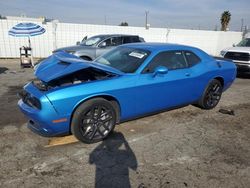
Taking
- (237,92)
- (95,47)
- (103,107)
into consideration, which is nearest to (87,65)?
(103,107)

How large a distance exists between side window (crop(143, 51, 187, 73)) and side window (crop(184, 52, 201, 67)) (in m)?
0.14

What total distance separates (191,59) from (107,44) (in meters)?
6.00

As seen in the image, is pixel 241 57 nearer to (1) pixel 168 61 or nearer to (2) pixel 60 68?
(1) pixel 168 61

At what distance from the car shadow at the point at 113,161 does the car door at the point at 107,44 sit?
6.53 metres

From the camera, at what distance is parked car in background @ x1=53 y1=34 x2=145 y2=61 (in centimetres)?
986

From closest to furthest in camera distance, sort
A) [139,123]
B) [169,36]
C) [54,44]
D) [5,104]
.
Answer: [139,123]
[5,104]
[54,44]
[169,36]

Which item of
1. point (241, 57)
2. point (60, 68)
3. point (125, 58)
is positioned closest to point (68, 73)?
point (60, 68)

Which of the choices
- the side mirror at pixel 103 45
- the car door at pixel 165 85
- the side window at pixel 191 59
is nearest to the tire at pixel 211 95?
the car door at pixel 165 85

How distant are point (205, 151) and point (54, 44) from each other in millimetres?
13807

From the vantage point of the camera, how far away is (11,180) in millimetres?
2934

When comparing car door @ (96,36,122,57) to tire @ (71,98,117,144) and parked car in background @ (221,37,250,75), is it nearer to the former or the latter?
parked car in background @ (221,37,250,75)

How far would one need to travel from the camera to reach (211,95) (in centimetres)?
578

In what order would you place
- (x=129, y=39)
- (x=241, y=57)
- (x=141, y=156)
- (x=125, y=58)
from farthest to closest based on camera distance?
(x=129, y=39) → (x=241, y=57) → (x=125, y=58) → (x=141, y=156)

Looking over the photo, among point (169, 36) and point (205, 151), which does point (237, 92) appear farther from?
point (169, 36)
